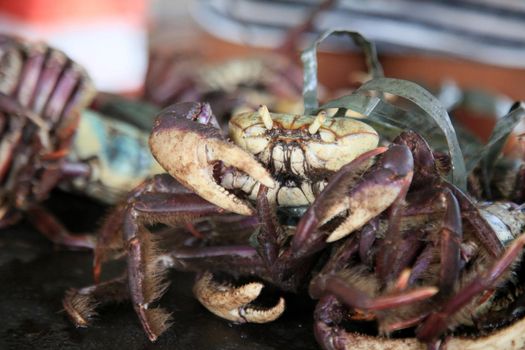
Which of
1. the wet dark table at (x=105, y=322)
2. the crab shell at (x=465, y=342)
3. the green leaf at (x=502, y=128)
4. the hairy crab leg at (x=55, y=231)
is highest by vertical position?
the green leaf at (x=502, y=128)

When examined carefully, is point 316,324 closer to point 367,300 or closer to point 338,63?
point 367,300

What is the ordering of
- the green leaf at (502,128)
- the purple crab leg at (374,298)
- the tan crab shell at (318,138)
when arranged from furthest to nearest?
1. the green leaf at (502,128)
2. the tan crab shell at (318,138)
3. the purple crab leg at (374,298)

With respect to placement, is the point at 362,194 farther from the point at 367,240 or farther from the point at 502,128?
the point at 502,128

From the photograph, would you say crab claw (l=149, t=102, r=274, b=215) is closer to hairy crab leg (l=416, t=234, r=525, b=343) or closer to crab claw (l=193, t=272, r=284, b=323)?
crab claw (l=193, t=272, r=284, b=323)

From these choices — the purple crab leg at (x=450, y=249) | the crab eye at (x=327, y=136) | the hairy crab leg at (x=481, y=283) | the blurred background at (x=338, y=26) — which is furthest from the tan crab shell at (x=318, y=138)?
the blurred background at (x=338, y=26)

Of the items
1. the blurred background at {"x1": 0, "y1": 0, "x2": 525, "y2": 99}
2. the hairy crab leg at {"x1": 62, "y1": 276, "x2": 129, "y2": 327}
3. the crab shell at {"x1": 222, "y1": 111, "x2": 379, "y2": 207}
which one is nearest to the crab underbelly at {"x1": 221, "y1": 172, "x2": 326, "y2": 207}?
the crab shell at {"x1": 222, "y1": 111, "x2": 379, "y2": 207}

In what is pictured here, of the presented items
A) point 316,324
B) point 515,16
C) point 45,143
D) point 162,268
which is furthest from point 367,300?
point 515,16

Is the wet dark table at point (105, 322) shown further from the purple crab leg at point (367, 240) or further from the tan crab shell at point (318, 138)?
the tan crab shell at point (318, 138)
